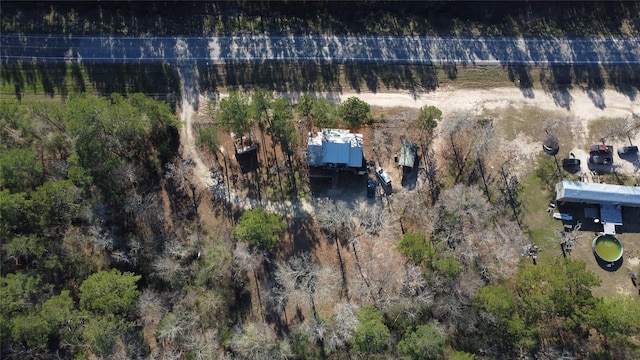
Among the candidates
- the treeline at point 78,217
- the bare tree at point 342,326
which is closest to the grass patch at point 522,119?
the bare tree at point 342,326

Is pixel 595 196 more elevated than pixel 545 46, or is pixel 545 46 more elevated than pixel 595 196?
pixel 545 46

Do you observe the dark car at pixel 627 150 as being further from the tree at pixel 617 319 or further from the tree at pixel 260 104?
the tree at pixel 260 104

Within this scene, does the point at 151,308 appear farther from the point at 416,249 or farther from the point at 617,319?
the point at 617,319

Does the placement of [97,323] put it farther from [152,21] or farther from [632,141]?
[632,141]

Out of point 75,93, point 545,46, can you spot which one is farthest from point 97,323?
point 545,46

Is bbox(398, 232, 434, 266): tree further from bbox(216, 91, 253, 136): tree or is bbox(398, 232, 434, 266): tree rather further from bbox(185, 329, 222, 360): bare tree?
bbox(185, 329, 222, 360): bare tree
